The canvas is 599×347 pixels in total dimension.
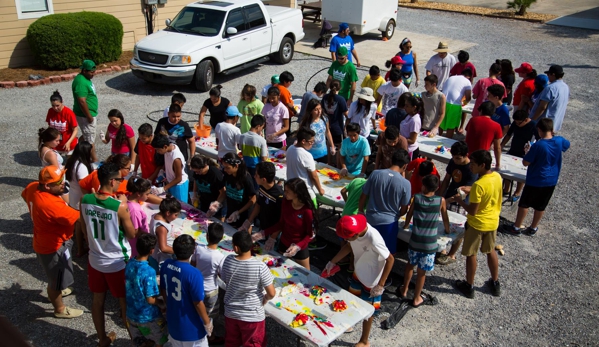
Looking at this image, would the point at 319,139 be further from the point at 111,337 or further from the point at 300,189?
the point at 111,337

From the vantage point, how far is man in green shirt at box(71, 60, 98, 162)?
938 cm

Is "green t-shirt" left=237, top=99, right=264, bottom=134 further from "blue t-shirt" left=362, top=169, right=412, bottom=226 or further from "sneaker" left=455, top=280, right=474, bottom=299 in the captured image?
"sneaker" left=455, top=280, right=474, bottom=299

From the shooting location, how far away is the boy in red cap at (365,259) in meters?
5.55

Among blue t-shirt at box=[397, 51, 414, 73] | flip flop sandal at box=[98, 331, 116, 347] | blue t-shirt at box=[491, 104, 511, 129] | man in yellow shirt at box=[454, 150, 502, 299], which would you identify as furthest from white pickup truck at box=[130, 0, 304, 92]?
man in yellow shirt at box=[454, 150, 502, 299]

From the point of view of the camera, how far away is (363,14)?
19344 mm

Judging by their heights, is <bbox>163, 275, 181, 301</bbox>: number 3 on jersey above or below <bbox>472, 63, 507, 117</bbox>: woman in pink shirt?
below

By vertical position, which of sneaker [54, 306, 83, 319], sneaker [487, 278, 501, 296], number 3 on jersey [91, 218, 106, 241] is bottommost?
sneaker [54, 306, 83, 319]

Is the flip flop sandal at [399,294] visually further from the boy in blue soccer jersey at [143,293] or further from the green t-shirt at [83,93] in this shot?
the green t-shirt at [83,93]

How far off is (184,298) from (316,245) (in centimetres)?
320

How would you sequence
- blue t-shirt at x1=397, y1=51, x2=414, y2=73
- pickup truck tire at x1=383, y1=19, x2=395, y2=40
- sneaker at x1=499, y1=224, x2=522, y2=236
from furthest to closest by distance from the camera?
pickup truck tire at x1=383, y1=19, x2=395, y2=40
blue t-shirt at x1=397, y1=51, x2=414, y2=73
sneaker at x1=499, y1=224, x2=522, y2=236

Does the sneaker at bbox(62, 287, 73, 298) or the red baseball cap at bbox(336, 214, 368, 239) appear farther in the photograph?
the sneaker at bbox(62, 287, 73, 298)

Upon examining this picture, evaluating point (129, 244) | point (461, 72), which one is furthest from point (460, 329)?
point (461, 72)

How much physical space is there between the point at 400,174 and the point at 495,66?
5.24 m

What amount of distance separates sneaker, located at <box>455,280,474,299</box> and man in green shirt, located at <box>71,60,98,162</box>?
6.20 m
